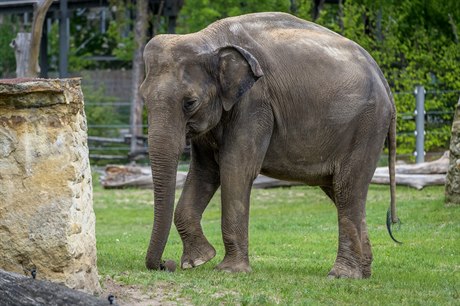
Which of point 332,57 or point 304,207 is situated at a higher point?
point 332,57

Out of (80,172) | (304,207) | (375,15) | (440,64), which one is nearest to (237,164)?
(80,172)

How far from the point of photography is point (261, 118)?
38.7 ft

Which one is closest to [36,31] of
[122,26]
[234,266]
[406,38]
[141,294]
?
[234,266]

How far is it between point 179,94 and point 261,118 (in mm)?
903

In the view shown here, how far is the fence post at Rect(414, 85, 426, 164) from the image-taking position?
87.8 feet

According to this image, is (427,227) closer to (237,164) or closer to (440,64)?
(237,164)

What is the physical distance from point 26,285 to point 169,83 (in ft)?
11.4

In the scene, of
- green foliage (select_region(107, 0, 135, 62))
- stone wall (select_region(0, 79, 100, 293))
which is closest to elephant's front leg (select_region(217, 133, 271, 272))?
stone wall (select_region(0, 79, 100, 293))

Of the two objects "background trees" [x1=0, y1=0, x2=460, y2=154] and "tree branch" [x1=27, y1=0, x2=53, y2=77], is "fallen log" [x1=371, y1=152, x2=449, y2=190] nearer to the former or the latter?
"background trees" [x1=0, y1=0, x2=460, y2=154]

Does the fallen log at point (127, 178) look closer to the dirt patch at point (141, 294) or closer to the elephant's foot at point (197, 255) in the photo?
the elephant's foot at point (197, 255)

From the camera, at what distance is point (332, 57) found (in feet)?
40.1

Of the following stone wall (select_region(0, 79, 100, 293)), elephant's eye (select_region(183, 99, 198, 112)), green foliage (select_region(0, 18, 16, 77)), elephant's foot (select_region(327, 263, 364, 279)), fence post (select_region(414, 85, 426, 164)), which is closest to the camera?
stone wall (select_region(0, 79, 100, 293))

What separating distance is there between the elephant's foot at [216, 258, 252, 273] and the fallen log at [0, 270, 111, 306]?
350cm

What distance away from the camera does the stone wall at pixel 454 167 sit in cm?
1836
